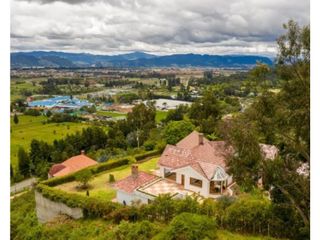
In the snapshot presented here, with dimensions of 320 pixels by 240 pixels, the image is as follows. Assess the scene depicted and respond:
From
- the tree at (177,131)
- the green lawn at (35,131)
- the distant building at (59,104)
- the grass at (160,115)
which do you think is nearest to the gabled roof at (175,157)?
the tree at (177,131)

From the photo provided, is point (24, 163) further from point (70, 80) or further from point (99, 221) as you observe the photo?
point (70, 80)

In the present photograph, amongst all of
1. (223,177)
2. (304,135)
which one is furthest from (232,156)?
(223,177)

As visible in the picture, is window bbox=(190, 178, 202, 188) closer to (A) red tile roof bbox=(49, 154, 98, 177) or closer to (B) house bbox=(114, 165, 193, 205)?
(B) house bbox=(114, 165, 193, 205)

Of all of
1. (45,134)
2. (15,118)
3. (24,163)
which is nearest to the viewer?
(24,163)

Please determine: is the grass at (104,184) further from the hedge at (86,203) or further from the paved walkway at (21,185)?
the paved walkway at (21,185)

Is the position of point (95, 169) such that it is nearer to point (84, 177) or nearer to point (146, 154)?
point (84, 177)

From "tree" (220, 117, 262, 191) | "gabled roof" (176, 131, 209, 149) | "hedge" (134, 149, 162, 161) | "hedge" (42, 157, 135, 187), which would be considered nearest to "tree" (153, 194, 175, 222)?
"tree" (220, 117, 262, 191)

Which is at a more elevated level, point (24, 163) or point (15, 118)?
point (15, 118)

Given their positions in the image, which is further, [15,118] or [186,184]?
[15,118]
